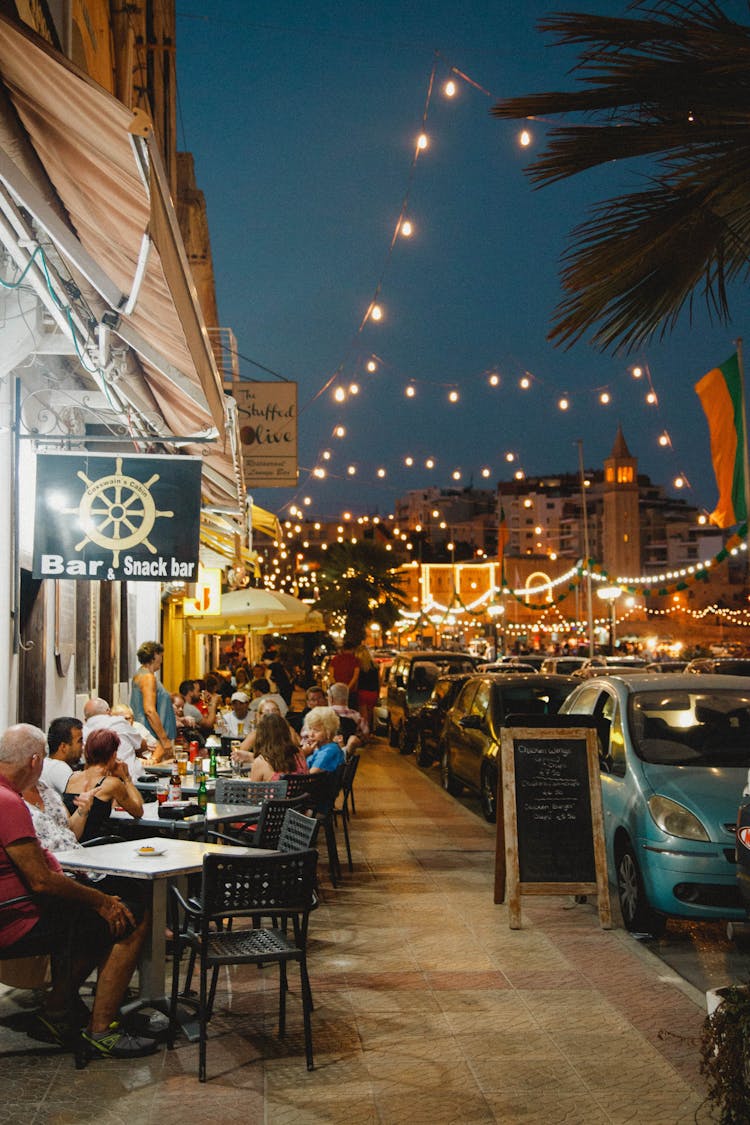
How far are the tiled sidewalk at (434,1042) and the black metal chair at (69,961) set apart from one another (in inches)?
3.9

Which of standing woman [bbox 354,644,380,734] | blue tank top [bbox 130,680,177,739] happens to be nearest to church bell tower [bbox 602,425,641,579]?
standing woman [bbox 354,644,380,734]

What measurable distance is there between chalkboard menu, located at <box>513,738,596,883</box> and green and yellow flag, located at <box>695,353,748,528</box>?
7.96m

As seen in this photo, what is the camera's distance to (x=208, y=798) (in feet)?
31.1

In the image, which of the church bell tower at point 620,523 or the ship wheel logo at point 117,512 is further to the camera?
the church bell tower at point 620,523

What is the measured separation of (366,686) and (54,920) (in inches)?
666

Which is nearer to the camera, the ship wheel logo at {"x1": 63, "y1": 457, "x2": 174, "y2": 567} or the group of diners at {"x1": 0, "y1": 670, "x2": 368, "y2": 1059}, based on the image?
the group of diners at {"x1": 0, "y1": 670, "x2": 368, "y2": 1059}

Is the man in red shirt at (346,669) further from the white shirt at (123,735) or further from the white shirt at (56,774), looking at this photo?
the white shirt at (56,774)

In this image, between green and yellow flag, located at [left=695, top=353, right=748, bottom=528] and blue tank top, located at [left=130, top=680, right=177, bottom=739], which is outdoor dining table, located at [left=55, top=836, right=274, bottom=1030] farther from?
green and yellow flag, located at [left=695, top=353, right=748, bottom=528]

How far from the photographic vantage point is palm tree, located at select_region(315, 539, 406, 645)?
43250 millimetres

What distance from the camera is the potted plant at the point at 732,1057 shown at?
415cm

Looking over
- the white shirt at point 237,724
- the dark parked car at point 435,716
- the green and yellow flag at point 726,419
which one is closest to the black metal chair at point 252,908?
the white shirt at point 237,724

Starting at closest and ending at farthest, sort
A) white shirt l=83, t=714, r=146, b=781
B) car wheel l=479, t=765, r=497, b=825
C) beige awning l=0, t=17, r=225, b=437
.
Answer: beige awning l=0, t=17, r=225, b=437 < white shirt l=83, t=714, r=146, b=781 < car wheel l=479, t=765, r=497, b=825

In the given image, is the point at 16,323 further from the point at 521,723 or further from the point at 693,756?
the point at 693,756

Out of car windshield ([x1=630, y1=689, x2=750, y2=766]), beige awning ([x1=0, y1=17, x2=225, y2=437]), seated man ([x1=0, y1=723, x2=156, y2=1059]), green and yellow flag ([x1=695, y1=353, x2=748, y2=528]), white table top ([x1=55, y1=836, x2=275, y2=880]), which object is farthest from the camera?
green and yellow flag ([x1=695, y1=353, x2=748, y2=528])
